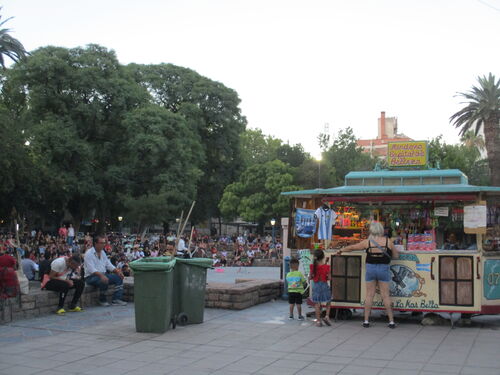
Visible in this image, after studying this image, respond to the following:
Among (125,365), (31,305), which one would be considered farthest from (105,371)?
(31,305)

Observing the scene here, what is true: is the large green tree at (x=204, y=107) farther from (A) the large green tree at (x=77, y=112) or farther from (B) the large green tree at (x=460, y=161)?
(B) the large green tree at (x=460, y=161)

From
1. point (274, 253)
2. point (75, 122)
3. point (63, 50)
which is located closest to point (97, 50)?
point (63, 50)

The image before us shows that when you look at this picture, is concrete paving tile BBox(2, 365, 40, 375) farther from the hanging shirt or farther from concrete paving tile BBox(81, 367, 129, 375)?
the hanging shirt

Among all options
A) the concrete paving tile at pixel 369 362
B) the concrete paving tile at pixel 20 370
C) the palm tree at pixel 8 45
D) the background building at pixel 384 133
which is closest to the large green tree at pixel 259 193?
the palm tree at pixel 8 45

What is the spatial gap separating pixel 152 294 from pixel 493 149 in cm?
3179

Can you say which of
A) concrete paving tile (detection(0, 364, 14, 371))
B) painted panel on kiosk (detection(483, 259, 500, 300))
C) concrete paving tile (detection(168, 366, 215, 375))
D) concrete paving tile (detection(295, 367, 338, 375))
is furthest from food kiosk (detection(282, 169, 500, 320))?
concrete paving tile (detection(0, 364, 14, 371))

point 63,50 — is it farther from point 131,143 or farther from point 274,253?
point 274,253

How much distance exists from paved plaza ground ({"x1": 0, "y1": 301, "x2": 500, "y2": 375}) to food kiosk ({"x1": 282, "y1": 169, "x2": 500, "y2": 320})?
1.45 ft

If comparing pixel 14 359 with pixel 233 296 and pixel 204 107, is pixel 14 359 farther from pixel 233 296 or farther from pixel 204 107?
pixel 204 107

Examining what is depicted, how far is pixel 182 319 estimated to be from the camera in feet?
29.8

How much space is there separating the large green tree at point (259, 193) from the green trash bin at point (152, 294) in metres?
40.6

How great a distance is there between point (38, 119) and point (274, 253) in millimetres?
18013

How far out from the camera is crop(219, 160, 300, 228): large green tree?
163 feet

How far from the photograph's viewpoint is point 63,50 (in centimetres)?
3838
